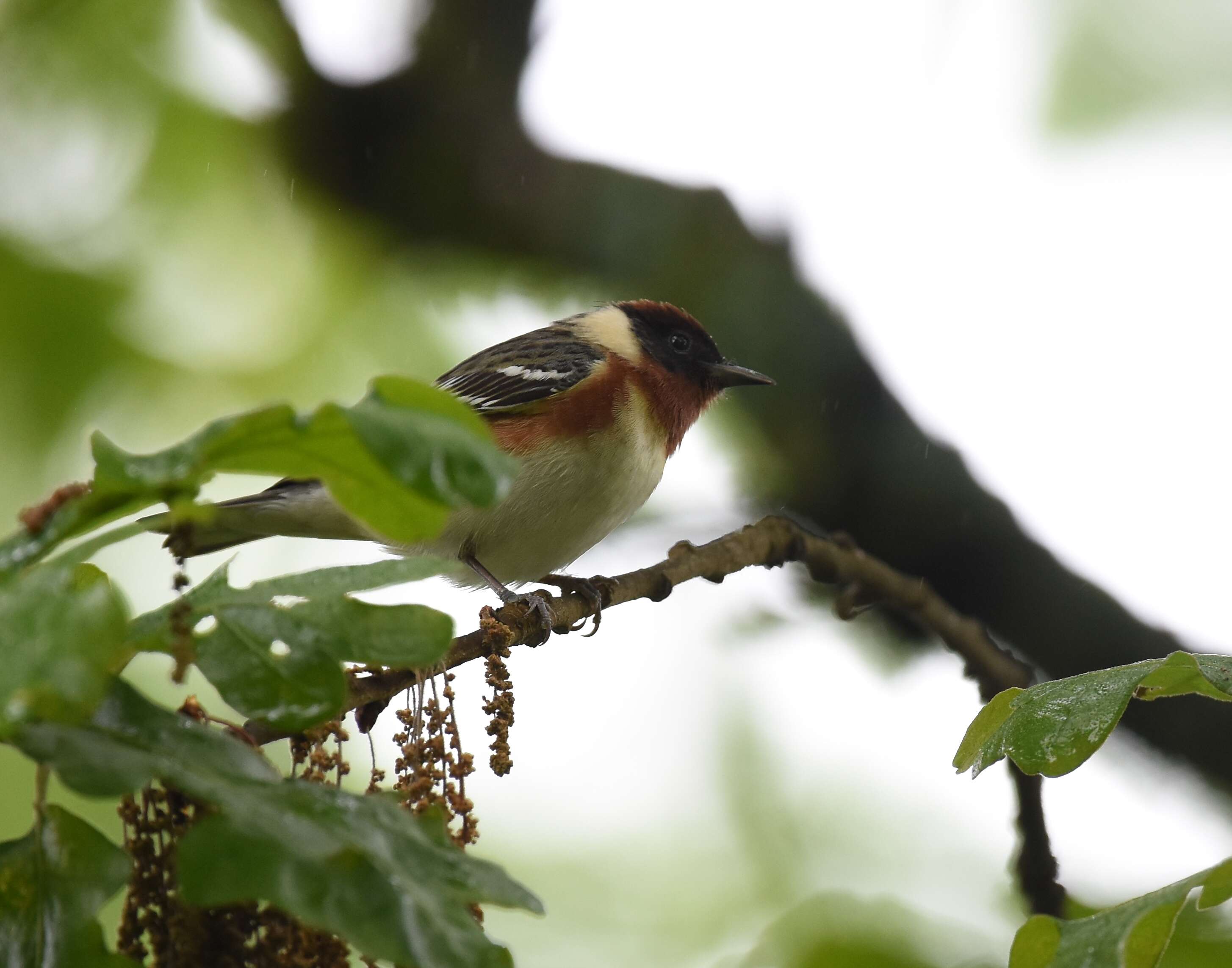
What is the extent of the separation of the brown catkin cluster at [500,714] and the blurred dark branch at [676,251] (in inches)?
79.0

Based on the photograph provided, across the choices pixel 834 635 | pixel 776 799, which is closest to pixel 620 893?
pixel 776 799

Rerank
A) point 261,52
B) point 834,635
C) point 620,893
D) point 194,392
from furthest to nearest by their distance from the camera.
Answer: point 620,893 → point 194,392 → point 834,635 → point 261,52

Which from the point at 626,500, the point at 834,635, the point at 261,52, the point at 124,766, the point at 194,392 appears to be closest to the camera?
the point at 124,766

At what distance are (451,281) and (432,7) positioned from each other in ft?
2.82

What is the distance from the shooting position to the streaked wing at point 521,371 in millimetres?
3412

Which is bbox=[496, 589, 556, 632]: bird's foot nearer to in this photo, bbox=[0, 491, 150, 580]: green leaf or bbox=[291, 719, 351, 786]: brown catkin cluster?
bbox=[291, 719, 351, 786]: brown catkin cluster

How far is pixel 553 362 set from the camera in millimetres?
3543

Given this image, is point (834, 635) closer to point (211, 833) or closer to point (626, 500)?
point (626, 500)

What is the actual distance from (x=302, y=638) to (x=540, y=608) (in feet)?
5.07

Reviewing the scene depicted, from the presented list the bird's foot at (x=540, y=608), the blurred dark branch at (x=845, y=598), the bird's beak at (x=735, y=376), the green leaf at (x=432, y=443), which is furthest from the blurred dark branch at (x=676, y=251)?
the green leaf at (x=432, y=443)

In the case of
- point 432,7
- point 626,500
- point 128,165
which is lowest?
point 626,500

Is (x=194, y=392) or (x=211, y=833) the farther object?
(x=194, y=392)

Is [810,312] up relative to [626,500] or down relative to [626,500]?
up

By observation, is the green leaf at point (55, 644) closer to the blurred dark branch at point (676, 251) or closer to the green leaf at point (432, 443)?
the green leaf at point (432, 443)
